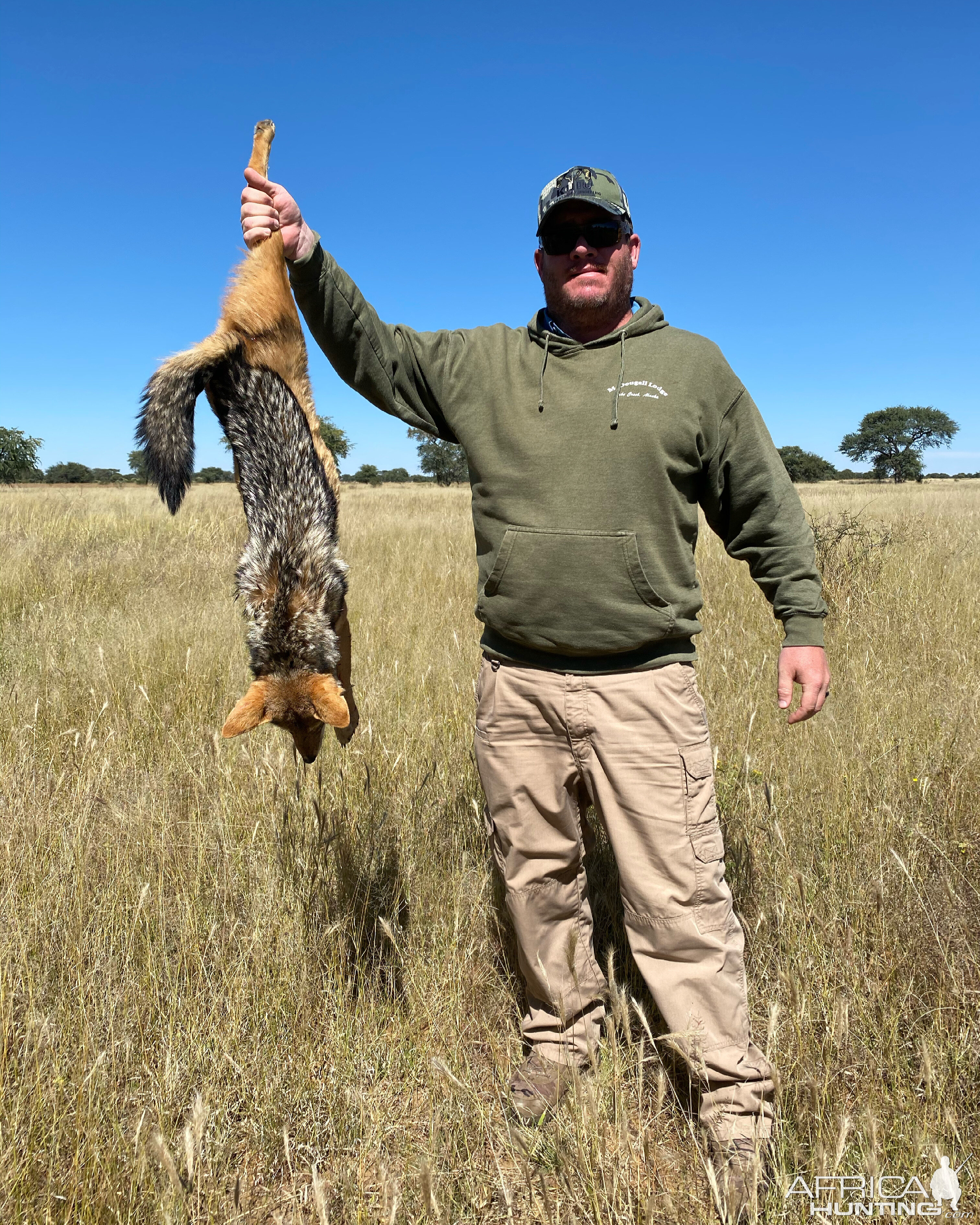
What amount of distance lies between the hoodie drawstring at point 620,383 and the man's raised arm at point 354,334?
688 mm

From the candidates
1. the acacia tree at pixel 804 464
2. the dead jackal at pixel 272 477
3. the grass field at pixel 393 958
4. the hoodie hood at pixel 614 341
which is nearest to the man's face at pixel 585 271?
the hoodie hood at pixel 614 341

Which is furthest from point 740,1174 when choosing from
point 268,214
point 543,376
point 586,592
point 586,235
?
point 268,214

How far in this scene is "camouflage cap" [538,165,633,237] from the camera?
106 inches

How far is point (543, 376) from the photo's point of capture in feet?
9.00

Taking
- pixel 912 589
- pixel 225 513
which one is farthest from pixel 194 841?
pixel 225 513

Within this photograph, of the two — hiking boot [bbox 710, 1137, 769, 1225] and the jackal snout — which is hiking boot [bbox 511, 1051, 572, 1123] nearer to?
hiking boot [bbox 710, 1137, 769, 1225]

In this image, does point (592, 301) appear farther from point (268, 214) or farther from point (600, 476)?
point (268, 214)

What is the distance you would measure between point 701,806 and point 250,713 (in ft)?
5.65

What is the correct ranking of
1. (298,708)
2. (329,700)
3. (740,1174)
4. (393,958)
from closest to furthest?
1. (740,1174)
2. (329,700)
3. (298,708)
4. (393,958)

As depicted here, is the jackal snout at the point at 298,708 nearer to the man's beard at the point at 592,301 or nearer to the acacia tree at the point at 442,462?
the man's beard at the point at 592,301

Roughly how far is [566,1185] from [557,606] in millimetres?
1813

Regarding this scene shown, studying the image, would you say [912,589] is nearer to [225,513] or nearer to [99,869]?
[99,869]

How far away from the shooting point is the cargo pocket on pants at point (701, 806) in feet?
8.50

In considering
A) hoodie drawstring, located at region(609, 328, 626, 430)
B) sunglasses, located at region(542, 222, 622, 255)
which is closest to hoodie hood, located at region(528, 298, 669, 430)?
hoodie drawstring, located at region(609, 328, 626, 430)
